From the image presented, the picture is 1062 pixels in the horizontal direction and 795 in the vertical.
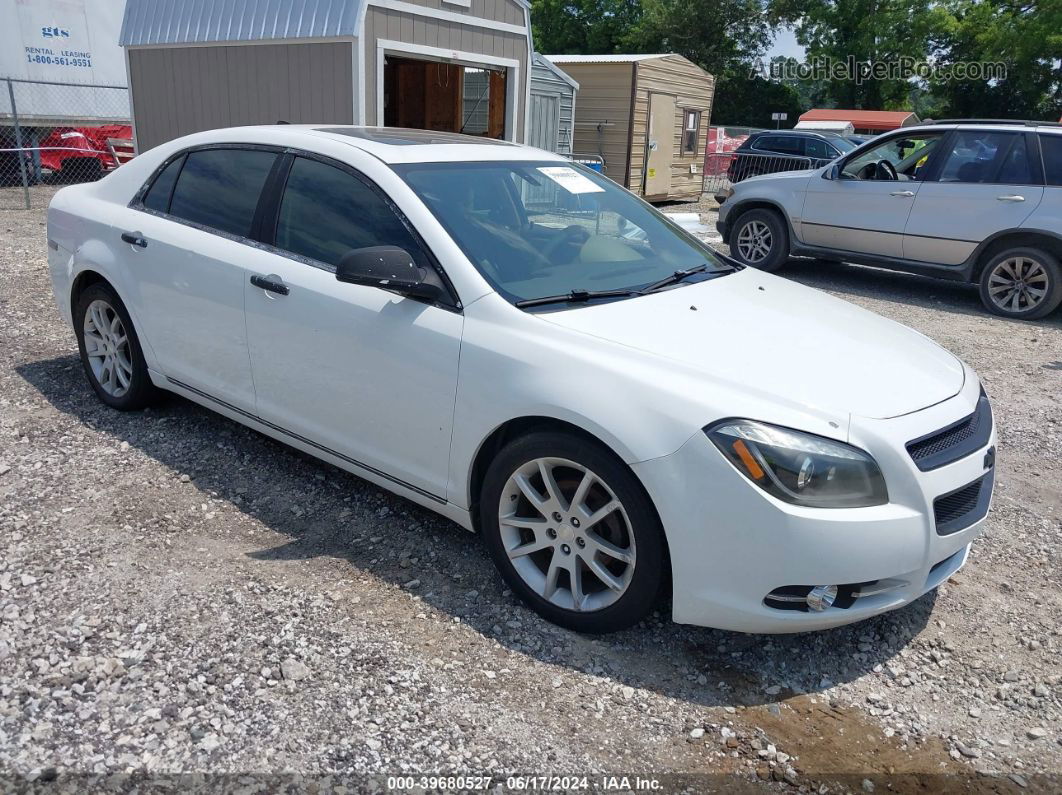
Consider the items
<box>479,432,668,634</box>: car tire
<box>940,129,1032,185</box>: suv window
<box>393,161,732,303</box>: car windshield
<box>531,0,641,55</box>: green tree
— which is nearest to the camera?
<box>479,432,668,634</box>: car tire

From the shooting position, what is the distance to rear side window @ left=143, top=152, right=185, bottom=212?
4.44 m

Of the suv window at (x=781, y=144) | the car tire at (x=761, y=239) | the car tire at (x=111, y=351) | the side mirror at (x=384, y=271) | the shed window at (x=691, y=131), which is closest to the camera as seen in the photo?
the side mirror at (x=384, y=271)

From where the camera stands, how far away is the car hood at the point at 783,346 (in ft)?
9.29

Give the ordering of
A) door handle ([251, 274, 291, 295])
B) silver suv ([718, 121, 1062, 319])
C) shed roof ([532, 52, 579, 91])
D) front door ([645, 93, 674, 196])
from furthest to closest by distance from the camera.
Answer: front door ([645, 93, 674, 196]) < shed roof ([532, 52, 579, 91]) < silver suv ([718, 121, 1062, 319]) < door handle ([251, 274, 291, 295])

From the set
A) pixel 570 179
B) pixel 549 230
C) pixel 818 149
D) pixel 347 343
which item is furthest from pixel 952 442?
pixel 818 149

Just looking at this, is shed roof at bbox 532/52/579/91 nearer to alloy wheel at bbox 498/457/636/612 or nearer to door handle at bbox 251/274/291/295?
door handle at bbox 251/274/291/295

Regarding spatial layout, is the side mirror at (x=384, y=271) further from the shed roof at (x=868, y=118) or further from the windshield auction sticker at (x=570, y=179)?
the shed roof at (x=868, y=118)

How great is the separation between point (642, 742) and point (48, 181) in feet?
60.5

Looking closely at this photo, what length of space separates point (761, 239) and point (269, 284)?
26.1 feet

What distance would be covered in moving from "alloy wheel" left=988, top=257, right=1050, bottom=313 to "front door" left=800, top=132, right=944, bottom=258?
3.19ft

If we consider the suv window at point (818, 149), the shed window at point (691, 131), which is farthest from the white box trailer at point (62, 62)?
the suv window at point (818, 149)

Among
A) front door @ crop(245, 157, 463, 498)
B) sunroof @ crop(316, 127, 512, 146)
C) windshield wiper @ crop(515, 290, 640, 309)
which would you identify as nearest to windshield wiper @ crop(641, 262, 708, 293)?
windshield wiper @ crop(515, 290, 640, 309)

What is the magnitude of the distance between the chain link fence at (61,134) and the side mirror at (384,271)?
46.8 ft

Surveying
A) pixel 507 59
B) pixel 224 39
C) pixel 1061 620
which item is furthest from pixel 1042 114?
pixel 1061 620
